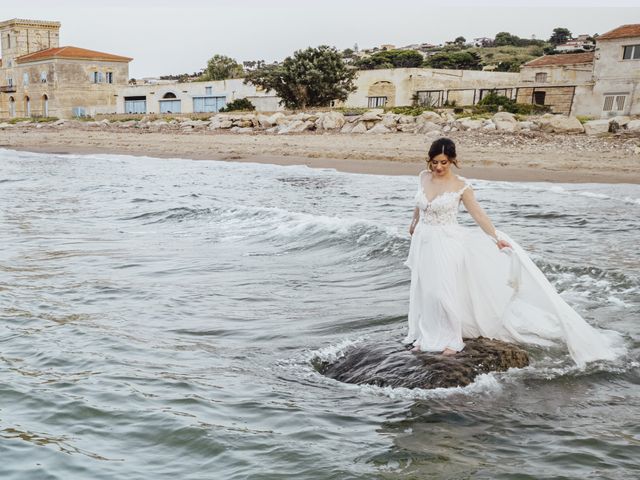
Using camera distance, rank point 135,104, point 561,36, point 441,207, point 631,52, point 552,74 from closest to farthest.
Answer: point 441,207 → point 631,52 → point 552,74 → point 135,104 → point 561,36

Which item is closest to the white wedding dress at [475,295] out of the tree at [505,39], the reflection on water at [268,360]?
the reflection on water at [268,360]

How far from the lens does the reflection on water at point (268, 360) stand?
505 centimetres

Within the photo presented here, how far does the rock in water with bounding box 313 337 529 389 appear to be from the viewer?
245 inches

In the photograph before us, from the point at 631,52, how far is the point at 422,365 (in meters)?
45.1

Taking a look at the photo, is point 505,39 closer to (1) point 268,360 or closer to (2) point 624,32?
(2) point 624,32

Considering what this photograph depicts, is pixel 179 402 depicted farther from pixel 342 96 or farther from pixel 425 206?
pixel 342 96

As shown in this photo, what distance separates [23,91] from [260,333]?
8570cm

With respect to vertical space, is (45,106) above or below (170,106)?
below

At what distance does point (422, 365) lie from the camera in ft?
21.0

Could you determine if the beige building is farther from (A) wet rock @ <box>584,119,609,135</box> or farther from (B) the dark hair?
(B) the dark hair

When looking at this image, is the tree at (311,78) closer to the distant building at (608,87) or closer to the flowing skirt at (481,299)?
the distant building at (608,87)

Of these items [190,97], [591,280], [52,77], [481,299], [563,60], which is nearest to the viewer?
Answer: [481,299]

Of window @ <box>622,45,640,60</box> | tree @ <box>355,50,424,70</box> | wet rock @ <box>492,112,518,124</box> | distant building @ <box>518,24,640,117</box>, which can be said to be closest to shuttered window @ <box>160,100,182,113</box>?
tree @ <box>355,50,424,70</box>

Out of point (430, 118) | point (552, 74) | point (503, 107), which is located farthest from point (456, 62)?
point (430, 118)
